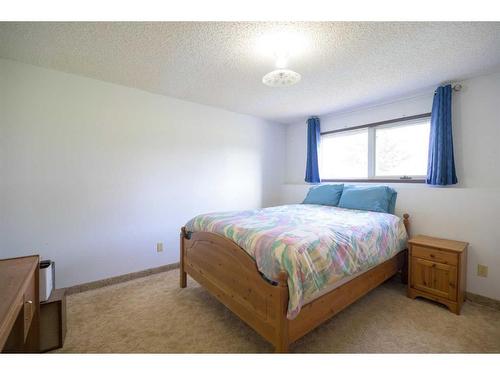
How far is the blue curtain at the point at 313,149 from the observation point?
354 centimetres

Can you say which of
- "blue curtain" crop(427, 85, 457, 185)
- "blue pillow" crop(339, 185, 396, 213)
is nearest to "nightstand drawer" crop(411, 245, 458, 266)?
"blue pillow" crop(339, 185, 396, 213)

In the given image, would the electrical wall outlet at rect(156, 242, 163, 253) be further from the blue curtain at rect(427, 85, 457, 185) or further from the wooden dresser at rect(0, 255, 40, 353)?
the blue curtain at rect(427, 85, 457, 185)

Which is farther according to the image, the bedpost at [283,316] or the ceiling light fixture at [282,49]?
the ceiling light fixture at [282,49]

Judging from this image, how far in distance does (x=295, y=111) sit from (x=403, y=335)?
292 cm

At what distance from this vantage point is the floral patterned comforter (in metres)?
1.29

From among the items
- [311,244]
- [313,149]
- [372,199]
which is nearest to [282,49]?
[311,244]

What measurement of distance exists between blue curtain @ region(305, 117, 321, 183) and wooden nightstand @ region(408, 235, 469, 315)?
1.69m

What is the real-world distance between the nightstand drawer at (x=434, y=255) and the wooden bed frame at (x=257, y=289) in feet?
0.78

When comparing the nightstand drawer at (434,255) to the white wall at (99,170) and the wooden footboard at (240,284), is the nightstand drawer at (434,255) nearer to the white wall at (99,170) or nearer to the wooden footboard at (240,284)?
the wooden footboard at (240,284)

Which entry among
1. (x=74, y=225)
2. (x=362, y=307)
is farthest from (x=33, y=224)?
(x=362, y=307)

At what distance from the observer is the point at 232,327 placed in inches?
65.8

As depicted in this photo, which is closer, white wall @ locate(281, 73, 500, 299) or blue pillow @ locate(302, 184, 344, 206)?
white wall @ locate(281, 73, 500, 299)

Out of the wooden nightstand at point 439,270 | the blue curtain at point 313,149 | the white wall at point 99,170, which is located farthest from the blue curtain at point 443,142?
the white wall at point 99,170

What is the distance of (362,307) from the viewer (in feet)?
6.41
